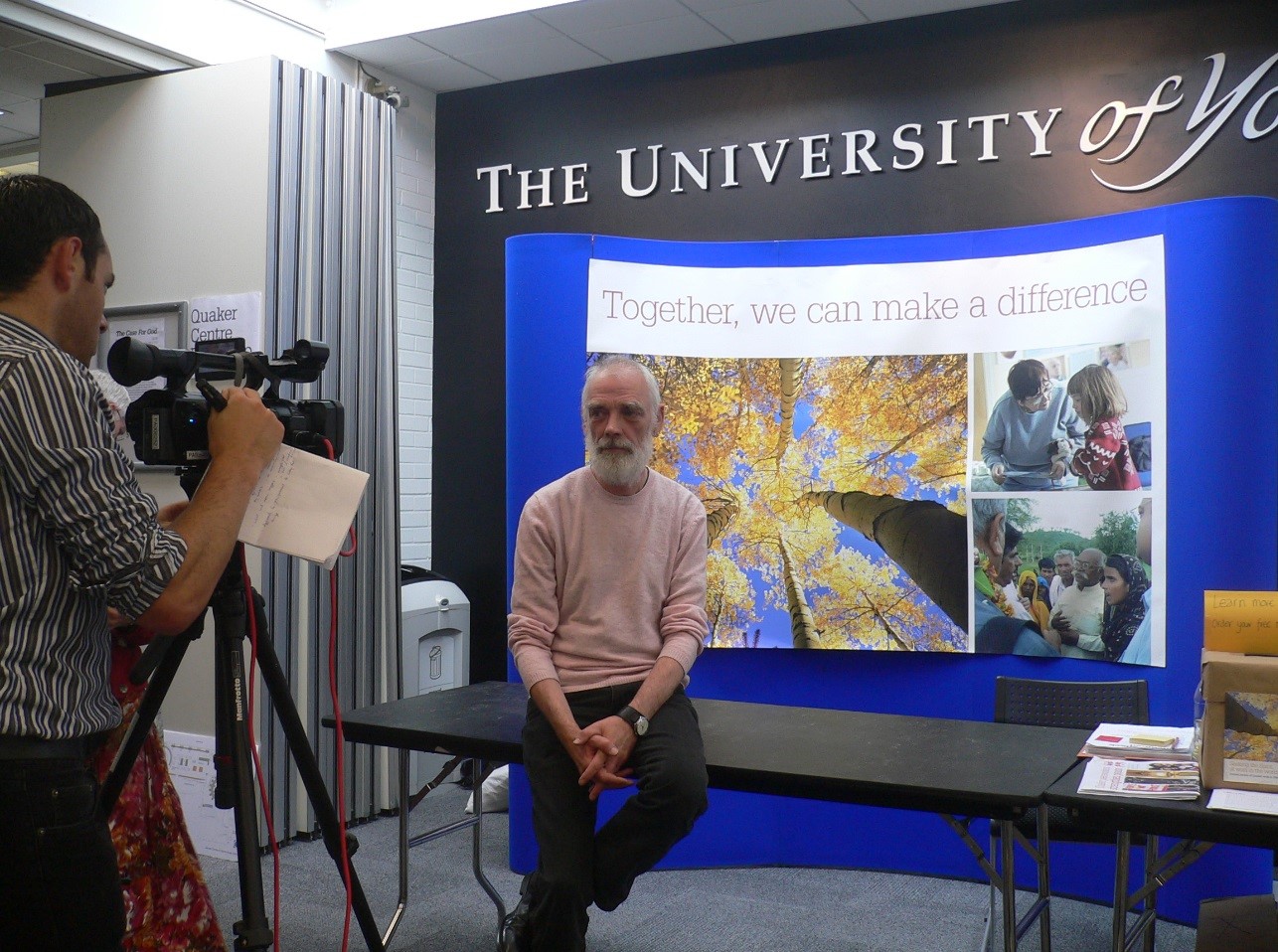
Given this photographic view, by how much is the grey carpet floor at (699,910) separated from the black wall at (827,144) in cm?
154

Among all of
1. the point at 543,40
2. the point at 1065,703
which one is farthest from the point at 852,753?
the point at 543,40

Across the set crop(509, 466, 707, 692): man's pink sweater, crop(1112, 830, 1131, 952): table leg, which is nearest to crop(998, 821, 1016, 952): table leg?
crop(1112, 830, 1131, 952): table leg

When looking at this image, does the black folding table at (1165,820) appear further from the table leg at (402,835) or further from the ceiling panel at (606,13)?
the ceiling panel at (606,13)

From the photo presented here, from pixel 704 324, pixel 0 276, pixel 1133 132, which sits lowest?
pixel 0 276

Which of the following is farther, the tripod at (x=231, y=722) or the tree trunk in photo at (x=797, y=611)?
the tree trunk in photo at (x=797, y=611)

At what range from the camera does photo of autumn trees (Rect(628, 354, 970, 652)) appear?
3.60 metres

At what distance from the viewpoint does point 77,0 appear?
3.89 meters

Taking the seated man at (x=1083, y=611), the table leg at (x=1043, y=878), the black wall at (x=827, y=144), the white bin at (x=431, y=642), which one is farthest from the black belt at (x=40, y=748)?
the black wall at (x=827, y=144)

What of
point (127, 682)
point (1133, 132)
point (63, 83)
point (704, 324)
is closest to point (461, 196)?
point (63, 83)

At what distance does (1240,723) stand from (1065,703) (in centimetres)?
117

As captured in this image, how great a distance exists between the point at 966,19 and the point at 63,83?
138 inches

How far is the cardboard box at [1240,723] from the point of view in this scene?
190 centimetres

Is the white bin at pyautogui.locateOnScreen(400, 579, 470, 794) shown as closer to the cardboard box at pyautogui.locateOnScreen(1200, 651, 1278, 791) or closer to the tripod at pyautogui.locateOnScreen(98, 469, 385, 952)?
the tripod at pyautogui.locateOnScreen(98, 469, 385, 952)

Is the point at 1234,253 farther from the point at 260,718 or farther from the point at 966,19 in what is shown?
the point at 260,718
